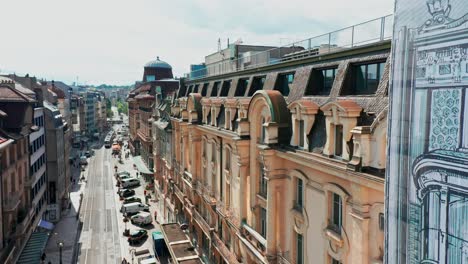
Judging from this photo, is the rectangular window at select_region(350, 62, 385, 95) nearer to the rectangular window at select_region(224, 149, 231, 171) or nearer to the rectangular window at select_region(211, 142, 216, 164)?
the rectangular window at select_region(224, 149, 231, 171)

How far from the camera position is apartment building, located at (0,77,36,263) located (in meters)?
35.2

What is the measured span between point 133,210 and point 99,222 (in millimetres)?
5623

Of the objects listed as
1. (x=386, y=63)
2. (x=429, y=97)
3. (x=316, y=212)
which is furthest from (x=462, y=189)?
(x=316, y=212)

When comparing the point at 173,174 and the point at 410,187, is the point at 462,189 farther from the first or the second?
the point at 173,174

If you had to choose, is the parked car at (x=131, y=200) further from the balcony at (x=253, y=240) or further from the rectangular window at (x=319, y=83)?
the rectangular window at (x=319, y=83)

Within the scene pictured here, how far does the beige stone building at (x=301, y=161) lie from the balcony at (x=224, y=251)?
0.53 ft

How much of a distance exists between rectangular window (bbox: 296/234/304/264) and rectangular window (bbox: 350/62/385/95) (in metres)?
8.21

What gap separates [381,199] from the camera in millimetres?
14219

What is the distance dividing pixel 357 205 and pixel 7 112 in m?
39.2

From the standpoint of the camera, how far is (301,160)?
61.7ft

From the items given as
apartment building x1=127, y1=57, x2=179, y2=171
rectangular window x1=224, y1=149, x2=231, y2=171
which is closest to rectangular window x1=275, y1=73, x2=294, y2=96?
rectangular window x1=224, y1=149, x2=231, y2=171

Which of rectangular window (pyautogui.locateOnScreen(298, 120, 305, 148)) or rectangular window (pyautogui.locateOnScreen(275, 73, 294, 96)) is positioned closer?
rectangular window (pyautogui.locateOnScreen(298, 120, 305, 148))

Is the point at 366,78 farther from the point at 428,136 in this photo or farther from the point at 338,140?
the point at 428,136

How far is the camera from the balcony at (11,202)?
116 feet
